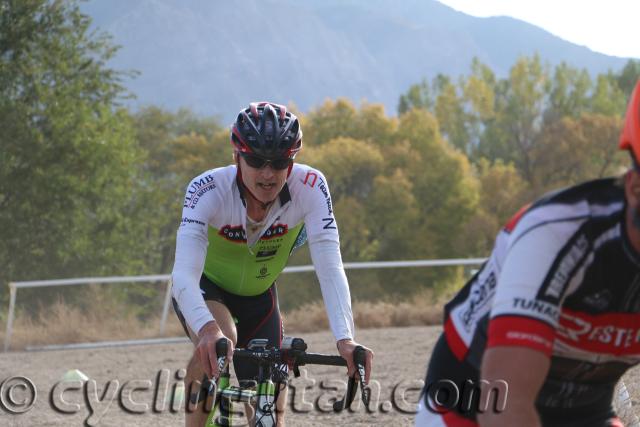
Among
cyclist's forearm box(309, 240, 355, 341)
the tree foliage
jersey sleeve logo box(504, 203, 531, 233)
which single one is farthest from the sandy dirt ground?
the tree foliage

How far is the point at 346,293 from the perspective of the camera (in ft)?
14.7

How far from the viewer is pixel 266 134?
4.58 meters

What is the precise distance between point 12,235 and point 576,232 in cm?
3438

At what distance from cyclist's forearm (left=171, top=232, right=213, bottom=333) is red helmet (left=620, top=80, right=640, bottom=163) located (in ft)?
7.68

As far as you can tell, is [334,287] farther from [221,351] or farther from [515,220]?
[515,220]

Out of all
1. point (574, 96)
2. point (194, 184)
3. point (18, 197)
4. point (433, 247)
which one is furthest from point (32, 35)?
point (574, 96)

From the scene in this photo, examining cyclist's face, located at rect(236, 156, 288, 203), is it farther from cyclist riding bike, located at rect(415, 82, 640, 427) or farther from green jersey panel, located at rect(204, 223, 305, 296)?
cyclist riding bike, located at rect(415, 82, 640, 427)

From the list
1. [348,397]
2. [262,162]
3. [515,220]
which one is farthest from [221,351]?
[515,220]

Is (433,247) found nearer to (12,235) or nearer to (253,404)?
(12,235)

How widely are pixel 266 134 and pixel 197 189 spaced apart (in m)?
0.53

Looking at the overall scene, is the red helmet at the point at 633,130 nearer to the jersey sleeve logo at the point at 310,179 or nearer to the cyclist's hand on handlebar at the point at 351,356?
the cyclist's hand on handlebar at the point at 351,356

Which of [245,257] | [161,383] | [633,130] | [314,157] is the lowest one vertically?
[314,157]

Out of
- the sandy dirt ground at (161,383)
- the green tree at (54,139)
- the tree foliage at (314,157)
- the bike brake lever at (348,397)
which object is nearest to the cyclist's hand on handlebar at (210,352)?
the bike brake lever at (348,397)

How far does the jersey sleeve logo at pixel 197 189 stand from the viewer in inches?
190
